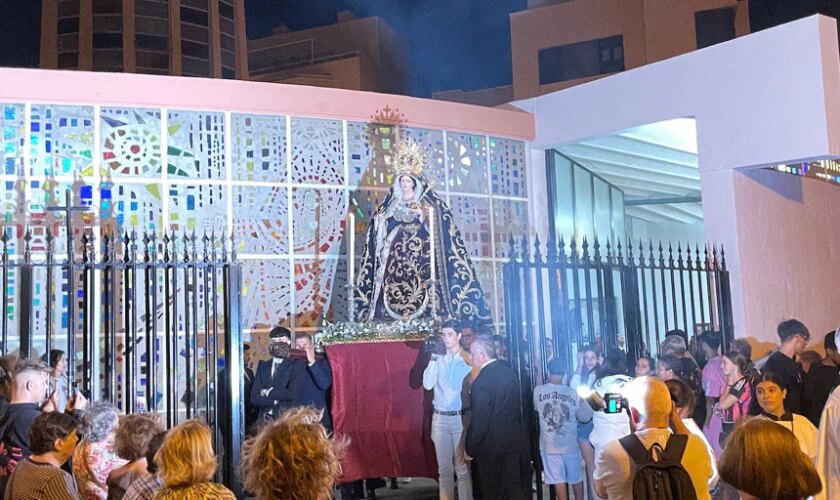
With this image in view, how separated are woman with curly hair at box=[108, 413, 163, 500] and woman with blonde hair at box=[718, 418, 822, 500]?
106 inches

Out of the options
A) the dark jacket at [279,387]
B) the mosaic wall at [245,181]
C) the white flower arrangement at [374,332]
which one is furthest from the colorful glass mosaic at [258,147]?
the dark jacket at [279,387]

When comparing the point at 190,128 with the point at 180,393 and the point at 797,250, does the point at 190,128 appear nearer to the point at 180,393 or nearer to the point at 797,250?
the point at 180,393

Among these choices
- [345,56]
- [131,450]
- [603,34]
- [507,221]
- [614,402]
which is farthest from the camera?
[345,56]

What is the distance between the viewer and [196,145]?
11984mm

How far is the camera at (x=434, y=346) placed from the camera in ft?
27.1

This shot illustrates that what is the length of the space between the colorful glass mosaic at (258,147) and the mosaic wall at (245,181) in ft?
0.04

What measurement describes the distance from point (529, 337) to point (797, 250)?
645 cm

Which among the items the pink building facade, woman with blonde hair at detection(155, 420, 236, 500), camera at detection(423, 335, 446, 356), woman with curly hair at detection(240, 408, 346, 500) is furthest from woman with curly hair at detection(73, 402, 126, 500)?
the pink building facade

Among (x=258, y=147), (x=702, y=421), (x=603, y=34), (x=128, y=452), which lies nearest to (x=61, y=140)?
(x=258, y=147)

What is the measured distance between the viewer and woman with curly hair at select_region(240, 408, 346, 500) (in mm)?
3436

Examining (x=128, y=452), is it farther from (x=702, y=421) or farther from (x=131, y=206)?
(x=131, y=206)

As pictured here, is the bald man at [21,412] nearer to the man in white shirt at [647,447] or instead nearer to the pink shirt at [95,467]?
the pink shirt at [95,467]

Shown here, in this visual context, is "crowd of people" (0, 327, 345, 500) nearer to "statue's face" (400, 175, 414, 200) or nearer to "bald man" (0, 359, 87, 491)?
"bald man" (0, 359, 87, 491)

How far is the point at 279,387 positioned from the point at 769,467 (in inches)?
226
